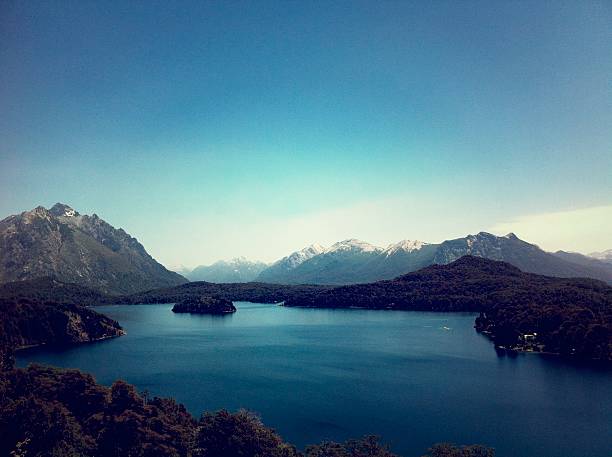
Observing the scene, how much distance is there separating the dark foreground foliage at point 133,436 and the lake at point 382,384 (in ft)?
35.5

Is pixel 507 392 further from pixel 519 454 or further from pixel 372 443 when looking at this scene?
pixel 372 443

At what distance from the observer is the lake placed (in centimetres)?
6072

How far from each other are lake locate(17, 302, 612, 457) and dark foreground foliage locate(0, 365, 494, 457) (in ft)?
35.5

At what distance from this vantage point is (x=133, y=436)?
155 feet

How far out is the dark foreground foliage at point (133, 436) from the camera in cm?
4572

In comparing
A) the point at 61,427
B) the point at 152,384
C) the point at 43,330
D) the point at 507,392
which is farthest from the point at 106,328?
the point at 507,392

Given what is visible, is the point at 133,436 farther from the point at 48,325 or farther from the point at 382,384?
the point at 48,325

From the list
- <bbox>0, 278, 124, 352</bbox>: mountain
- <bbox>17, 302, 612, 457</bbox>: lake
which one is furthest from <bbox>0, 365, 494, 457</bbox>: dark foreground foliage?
<bbox>0, 278, 124, 352</bbox>: mountain

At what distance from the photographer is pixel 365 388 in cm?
8331

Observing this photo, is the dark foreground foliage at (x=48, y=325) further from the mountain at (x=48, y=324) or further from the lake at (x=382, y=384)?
the lake at (x=382, y=384)

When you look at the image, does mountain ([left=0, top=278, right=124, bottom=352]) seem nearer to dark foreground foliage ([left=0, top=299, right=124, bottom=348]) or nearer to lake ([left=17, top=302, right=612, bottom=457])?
dark foreground foliage ([left=0, top=299, right=124, bottom=348])

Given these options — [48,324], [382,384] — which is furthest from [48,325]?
[382,384]

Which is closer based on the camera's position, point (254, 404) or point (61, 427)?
point (61, 427)

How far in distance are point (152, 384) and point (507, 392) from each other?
65.4 m
